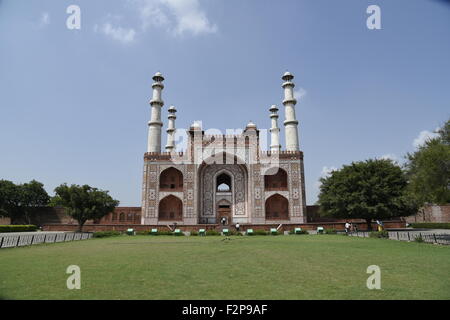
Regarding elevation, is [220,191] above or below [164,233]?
above

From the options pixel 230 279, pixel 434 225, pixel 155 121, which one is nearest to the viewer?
pixel 230 279

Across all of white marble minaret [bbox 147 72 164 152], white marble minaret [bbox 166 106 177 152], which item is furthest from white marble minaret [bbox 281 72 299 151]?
white marble minaret [bbox 166 106 177 152]

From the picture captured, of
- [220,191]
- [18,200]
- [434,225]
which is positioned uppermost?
[220,191]

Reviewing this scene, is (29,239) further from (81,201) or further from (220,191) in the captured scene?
(220,191)

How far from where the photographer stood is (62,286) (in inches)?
226

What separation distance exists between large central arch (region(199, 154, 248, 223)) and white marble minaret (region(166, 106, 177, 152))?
9240 millimetres

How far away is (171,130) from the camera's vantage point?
40875 millimetres

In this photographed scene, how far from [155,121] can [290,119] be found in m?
15.0

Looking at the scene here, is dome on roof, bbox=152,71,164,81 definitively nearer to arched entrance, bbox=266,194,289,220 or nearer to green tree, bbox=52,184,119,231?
green tree, bbox=52,184,119,231

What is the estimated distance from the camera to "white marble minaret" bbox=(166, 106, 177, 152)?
4097 centimetres

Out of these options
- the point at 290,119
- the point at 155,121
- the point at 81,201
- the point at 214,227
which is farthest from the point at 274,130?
the point at 81,201

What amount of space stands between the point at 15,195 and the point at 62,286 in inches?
1491
